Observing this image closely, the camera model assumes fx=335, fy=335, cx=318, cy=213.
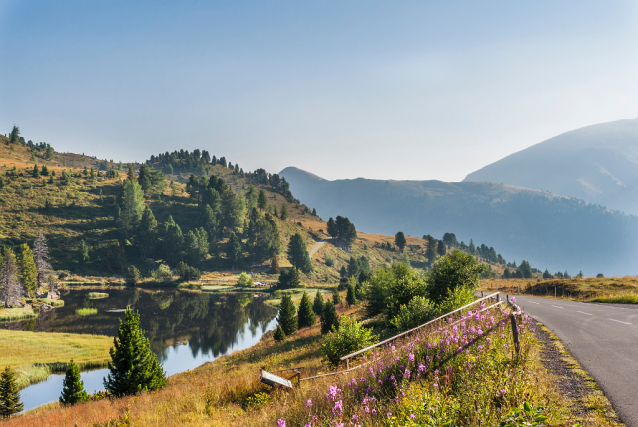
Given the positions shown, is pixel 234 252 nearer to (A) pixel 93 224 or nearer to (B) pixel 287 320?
(A) pixel 93 224

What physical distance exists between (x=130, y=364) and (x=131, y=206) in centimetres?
14640

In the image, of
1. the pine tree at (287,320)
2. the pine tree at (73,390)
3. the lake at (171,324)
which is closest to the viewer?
the pine tree at (73,390)

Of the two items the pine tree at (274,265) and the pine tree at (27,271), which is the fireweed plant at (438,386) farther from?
the pine tree at (274,265)

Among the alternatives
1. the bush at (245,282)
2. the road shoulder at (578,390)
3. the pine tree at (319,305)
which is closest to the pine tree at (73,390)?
the road shoulder at (578,390)

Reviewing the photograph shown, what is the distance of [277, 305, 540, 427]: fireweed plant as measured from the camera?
16.6 feet

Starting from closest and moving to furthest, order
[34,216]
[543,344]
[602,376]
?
[602,376]
[543,344]
[34,216]

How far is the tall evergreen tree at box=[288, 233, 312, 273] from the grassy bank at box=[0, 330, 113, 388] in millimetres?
91230

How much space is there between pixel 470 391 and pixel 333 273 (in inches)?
5586

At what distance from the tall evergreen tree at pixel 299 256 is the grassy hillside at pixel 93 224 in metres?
3.85

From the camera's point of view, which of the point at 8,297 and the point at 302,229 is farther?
the point at 302,229

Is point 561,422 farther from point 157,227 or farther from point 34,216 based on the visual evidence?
A: point 34,216

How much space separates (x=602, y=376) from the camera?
7.56 meters

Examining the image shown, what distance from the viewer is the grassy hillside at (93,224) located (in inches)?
4783

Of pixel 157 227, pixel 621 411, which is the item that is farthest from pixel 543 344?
pixel 157 227
